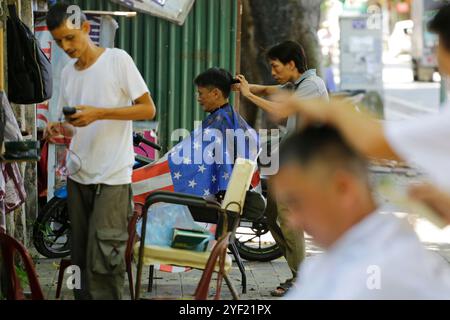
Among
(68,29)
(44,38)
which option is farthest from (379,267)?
(44,38)

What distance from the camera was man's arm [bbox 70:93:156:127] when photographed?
220 inches

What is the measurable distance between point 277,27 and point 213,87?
5.20 m

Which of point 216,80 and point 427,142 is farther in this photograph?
point 216,80

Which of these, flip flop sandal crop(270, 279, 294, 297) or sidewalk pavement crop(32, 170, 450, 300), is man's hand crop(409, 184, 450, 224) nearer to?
sidewalk pavement crop(32, 170, 450, 300)

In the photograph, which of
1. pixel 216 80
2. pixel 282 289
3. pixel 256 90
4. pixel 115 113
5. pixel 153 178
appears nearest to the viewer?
pixel 115 113

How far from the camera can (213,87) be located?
8.00 meters

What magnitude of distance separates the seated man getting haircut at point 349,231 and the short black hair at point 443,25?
1351mm

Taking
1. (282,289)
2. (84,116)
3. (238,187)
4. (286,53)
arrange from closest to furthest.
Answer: (84,116)
(238,187)
(286,53)
(282,289)

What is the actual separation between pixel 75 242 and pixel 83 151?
0.54 metres

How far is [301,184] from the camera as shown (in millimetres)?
2873

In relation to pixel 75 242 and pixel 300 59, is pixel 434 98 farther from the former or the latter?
pixel 75 242

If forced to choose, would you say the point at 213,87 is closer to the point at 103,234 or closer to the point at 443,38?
the point at 103,234

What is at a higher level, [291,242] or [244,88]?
[244,88]
